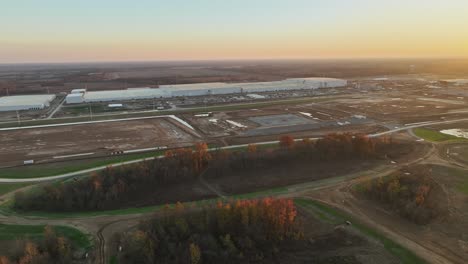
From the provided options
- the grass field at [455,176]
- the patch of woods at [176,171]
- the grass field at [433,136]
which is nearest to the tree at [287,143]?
the patch of woods at [176,171]

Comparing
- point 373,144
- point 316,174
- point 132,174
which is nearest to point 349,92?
point 373,144

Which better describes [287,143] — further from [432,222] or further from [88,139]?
[88,139]

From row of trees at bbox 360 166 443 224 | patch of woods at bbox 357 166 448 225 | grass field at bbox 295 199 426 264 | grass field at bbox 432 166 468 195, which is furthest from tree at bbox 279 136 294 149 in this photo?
grass field at bbox 432 166 468 195

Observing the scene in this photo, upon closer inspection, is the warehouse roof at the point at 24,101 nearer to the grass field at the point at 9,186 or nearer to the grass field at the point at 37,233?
the grass field at the point at 9,186

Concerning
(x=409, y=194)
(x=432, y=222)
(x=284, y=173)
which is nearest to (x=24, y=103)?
(x=284, y=173)

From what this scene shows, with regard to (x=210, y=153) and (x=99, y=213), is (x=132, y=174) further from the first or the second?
(x=210, y=153)

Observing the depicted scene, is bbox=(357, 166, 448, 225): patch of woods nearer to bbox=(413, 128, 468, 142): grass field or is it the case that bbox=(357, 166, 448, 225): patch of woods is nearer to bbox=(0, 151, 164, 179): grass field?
bbox=(413, 128, 468, 142): grass field

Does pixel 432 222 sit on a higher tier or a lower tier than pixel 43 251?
lower
